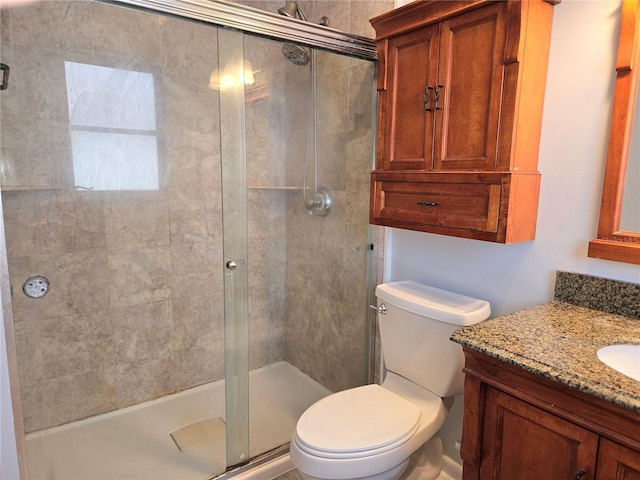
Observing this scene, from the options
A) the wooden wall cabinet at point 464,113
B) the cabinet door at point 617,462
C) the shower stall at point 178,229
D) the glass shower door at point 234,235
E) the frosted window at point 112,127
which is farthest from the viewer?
the frosted window at point 112,127

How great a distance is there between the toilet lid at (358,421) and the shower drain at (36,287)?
4.69 feet

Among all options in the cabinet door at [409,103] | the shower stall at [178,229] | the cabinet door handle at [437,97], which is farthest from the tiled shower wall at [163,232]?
the cabinet door handle at [437,97]

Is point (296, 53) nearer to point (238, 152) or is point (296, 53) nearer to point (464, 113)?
point (238, 152)

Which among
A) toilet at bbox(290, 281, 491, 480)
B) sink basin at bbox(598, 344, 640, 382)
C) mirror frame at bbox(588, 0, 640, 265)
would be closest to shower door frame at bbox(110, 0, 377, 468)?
toilet at bbox(290, 281, 491, 480)

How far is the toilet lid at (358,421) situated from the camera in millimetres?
1355

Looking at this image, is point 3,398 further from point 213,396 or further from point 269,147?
point 269,147

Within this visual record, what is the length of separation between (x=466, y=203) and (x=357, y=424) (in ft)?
2.78

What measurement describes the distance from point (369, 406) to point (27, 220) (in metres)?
1.75

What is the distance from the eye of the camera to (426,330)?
5.16 ft

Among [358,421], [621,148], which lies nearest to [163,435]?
[358,421]

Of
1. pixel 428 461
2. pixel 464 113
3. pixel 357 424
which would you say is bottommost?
pixel 428 461

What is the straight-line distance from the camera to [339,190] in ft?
7.22

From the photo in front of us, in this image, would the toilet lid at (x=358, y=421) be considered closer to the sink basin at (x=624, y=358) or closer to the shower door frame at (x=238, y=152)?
the shower door frame at (x=238, y=152)

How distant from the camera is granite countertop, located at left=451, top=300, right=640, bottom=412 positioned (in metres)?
0.89
